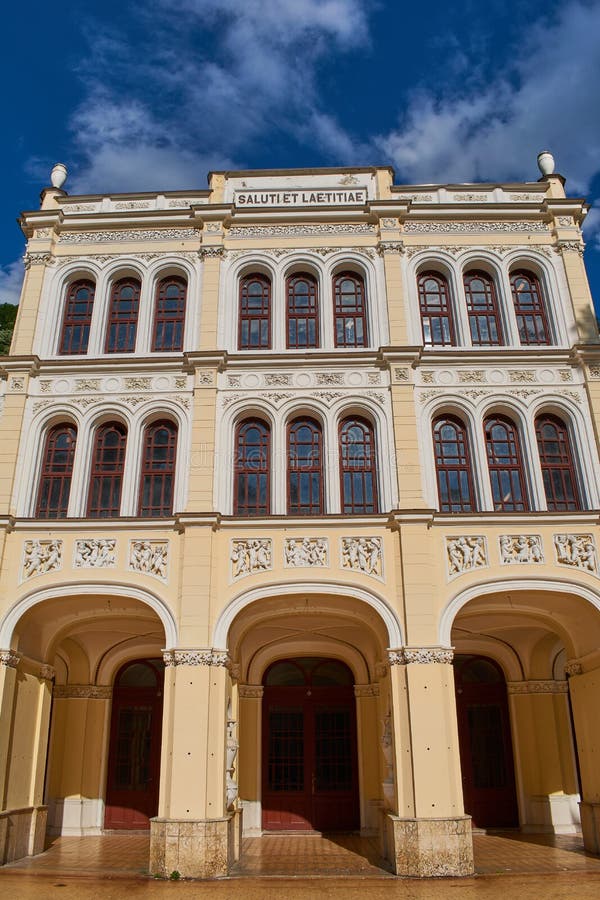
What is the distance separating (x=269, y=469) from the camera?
15.8m

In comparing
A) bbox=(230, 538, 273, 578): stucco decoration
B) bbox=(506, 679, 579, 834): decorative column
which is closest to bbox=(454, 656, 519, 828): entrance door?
bbox=(506, 679, 579, 834): decorative column

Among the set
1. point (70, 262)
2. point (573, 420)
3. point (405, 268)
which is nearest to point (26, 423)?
point (70, 262)

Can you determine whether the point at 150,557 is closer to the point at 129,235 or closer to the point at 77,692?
the point at 77,692

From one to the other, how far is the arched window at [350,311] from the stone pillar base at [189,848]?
1023cm

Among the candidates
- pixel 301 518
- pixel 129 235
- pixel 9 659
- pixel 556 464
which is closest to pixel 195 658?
pixel 301 518

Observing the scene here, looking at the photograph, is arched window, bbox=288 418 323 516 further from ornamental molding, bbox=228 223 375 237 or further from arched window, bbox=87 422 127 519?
ornamental molding, bbox=228 223 375 237

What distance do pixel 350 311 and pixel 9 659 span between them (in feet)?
34.2

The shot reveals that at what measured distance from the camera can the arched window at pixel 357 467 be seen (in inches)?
610

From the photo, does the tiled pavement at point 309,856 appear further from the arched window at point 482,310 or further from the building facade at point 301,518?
the arched window at point 482,310

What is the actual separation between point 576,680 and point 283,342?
950 cm

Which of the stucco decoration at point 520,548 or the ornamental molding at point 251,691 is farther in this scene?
the ornamental molding at point 251,691

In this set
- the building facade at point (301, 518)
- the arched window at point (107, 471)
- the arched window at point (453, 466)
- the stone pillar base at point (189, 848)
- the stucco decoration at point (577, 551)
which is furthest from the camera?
the arched window at point (107, 471)

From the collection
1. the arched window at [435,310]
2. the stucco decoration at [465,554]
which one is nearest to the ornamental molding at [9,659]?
the stucco decoration at [465,554]

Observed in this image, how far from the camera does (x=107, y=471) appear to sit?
16.0 meters
